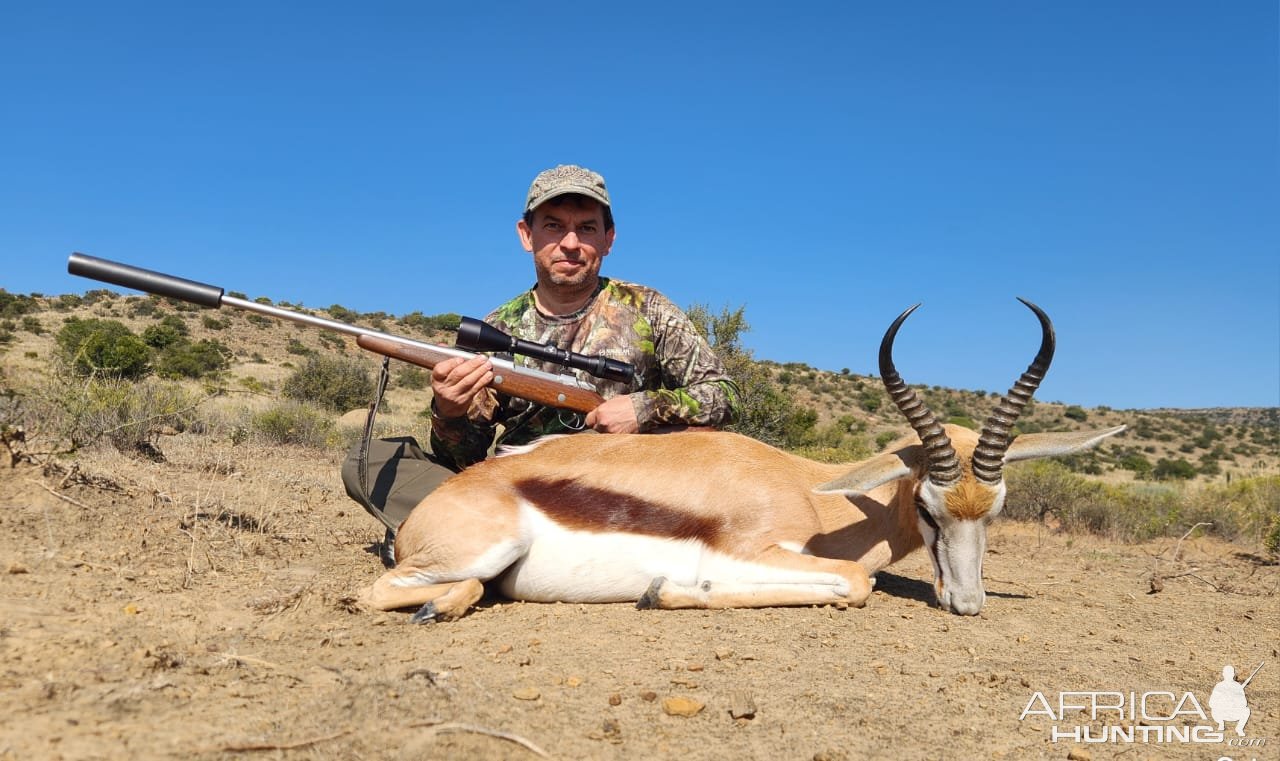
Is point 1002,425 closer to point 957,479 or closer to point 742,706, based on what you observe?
point 957,479

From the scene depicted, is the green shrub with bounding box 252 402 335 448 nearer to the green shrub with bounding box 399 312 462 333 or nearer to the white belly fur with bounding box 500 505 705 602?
the white belly fur with bounding box 500 505 705 602

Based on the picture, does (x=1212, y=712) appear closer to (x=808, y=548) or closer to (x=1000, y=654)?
(x=1000, y=654)

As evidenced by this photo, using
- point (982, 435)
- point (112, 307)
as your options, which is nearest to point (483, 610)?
point (982, 435)

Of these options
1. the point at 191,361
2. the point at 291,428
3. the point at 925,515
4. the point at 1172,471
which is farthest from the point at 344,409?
the point at 1172,471

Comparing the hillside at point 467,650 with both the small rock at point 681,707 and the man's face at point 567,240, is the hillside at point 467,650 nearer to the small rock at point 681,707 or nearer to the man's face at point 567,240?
the small rock at point 681,707

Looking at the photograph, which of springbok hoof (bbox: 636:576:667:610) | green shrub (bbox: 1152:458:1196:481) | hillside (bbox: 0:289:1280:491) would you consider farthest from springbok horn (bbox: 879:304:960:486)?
green shrub (bbox: 1152:458:1196:481)

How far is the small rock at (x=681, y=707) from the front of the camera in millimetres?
3344

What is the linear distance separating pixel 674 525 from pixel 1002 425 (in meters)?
2.12

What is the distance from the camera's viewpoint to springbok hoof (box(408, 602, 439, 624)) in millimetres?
4699

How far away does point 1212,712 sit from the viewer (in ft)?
Answer: 12.3

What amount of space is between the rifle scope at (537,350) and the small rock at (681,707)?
292cm

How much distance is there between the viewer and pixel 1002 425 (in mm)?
5254

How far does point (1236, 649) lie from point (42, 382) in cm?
1134

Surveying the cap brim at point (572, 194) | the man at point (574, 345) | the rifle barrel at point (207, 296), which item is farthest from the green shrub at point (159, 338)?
the cap brim at point (572, 194)
